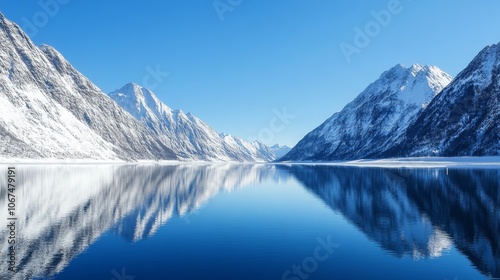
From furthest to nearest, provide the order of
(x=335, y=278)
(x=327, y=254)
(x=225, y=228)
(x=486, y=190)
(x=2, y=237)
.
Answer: (x=486, y=190) < (x=225, y=228) < (x=2, y=237) < (x=327, y=254) < (x=335, y=278)

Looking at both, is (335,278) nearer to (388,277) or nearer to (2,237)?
(388,277)

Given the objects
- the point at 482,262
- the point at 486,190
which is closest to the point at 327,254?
the point at 482,262

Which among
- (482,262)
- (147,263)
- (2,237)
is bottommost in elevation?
(482,262)

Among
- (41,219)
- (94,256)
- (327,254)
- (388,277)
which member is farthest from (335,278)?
(41,219)

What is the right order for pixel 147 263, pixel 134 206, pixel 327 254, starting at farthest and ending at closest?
pixel 134 206 < pixel 327 254 < pixel 147 263

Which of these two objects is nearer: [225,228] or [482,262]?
[482,262]

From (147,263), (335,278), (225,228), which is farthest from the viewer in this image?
(225,228)

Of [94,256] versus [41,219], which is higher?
[41,219]

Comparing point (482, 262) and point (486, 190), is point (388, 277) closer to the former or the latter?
point (482, 262)

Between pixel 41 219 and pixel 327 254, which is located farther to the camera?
pixel 41 219
